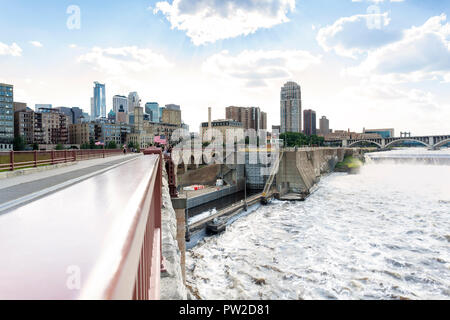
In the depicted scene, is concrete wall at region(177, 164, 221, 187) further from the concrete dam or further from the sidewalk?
the sidewalk

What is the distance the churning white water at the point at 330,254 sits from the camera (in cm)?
1806

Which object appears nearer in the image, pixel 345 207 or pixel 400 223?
pixel 400 223

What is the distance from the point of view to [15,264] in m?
1.20

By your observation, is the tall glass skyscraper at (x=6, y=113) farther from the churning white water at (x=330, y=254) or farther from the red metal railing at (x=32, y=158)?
the churning white water at (x=330, y=254)

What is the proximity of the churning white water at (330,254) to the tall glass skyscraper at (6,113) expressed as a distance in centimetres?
9703

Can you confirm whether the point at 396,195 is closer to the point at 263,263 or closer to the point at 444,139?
the point at 263,263

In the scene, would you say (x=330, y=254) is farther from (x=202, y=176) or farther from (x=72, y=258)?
(x=202, y=176)

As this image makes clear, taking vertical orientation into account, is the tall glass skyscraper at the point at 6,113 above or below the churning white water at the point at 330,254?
above

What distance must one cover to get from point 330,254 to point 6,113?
366 ft

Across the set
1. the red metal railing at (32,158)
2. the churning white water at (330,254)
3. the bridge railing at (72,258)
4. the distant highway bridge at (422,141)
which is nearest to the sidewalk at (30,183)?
the red metal railing at (32,158)

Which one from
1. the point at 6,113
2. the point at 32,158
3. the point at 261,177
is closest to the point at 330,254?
the point at 32,158

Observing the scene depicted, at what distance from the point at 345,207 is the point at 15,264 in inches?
1747

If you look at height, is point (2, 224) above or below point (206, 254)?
above

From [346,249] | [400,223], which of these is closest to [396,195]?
[400,223]
